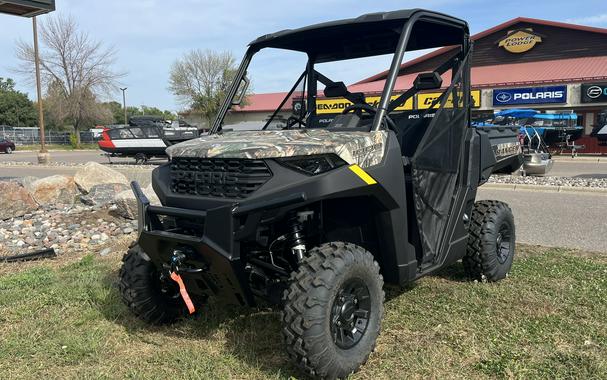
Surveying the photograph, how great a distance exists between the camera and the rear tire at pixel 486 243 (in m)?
4.85

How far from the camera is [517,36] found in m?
31.8

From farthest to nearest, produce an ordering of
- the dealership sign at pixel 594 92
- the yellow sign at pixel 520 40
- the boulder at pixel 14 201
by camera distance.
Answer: the yellow sign at pixel 520 40
the dealership sign at pixel 594 92
the boulder at pixel 14 201

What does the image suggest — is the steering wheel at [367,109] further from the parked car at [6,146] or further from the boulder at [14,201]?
the parked car at [6,146]

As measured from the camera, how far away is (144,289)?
395cm

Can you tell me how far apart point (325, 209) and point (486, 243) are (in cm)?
197

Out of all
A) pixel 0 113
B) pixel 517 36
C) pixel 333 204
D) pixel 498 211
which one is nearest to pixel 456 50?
pixel 498 211

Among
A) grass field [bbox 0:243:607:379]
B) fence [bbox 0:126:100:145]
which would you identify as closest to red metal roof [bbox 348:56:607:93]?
grass field [bbox 0:243:607:379]

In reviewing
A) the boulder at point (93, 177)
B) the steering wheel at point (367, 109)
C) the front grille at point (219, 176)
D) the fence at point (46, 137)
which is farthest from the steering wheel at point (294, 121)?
the fence at point (46, 137)

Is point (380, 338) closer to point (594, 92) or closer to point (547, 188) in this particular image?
point (547, 188)

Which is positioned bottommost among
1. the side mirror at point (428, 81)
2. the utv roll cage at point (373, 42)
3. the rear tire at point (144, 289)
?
the rear tire at point (144, 289)

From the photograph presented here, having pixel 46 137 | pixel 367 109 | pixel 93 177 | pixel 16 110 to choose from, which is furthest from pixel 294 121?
pixel 16 110

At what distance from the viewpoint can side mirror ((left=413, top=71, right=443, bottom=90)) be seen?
12.2 feet

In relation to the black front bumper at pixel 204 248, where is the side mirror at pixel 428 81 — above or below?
above

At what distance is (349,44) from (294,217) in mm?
2157
